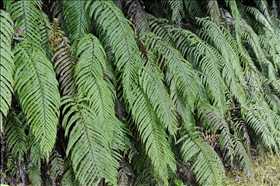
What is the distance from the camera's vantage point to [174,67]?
2.34 m

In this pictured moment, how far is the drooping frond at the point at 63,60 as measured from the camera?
6.56ft

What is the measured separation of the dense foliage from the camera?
69.3 inches

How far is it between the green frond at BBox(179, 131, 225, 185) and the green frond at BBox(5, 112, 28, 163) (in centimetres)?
113

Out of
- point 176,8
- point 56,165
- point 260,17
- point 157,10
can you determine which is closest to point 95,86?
point 56,165

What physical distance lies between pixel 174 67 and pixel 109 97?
64cm

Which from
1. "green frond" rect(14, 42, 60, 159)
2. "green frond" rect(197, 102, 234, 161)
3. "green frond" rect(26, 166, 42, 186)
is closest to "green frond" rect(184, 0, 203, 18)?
"green frond" rect(197, 102, 234, 161)

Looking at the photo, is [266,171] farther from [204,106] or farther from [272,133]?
[204,106]

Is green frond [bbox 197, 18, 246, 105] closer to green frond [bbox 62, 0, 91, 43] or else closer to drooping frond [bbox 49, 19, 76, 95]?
green frond [bbox 62, 0, 91, 43]

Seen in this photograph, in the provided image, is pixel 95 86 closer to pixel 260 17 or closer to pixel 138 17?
pixel 138 17

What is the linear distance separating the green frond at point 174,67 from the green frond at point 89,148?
73cm

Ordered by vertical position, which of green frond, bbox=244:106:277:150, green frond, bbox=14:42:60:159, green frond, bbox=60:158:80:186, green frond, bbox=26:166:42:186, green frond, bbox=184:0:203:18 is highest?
green frond, bbox=184:0:203:18

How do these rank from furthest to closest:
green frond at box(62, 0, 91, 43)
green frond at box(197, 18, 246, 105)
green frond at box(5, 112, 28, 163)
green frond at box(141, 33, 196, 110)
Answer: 1. green frond at box(197, 18, 246, 105)
2. green frond at box(141, 33, 196, 110)
3. green frond at box(62, 0, 91, 43)
4. green frond at box(5, 112, 28, 163)

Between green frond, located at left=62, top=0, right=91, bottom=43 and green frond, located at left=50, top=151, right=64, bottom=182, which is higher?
green frond, located at left=62, top=0, right=91, bottom=43

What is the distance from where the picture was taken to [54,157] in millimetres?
2025
